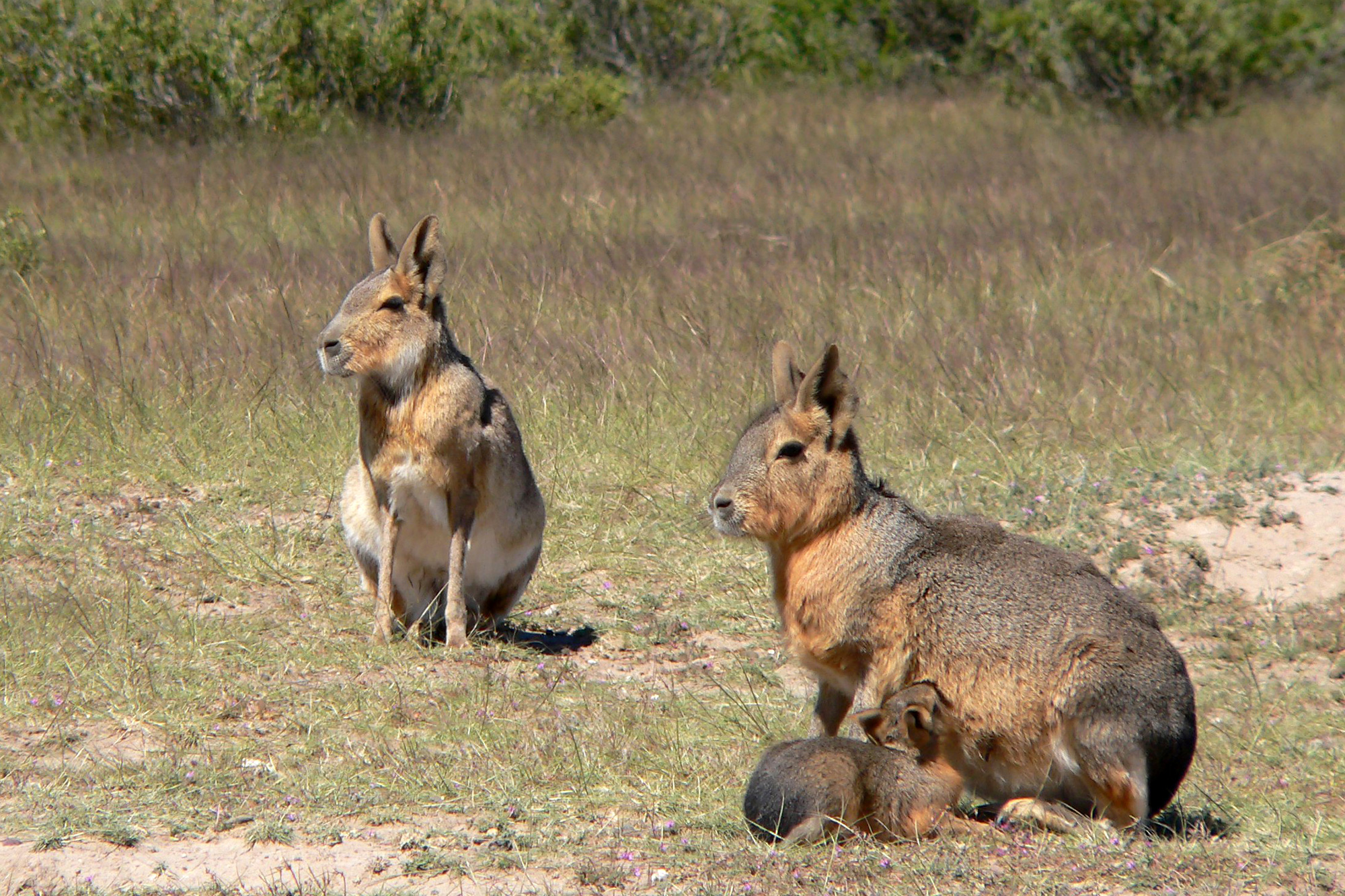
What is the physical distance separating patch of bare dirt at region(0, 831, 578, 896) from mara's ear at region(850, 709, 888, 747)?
0.92 meters

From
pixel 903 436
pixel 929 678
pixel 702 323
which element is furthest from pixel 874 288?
pixel 929 678

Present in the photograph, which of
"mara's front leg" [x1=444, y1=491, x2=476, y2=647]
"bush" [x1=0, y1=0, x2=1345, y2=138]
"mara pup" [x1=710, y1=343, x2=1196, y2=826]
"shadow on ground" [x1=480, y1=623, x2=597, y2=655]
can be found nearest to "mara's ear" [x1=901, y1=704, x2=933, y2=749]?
"mara pup" [x1=710, y1=343, x2=1196, y2=826]

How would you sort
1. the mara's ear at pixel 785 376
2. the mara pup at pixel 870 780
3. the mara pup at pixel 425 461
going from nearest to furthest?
the mara pup at pixel 870 780 → the mara's ear at pixel 785 376 → the mara pup at pixel 425 461

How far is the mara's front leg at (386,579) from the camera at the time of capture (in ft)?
19.8

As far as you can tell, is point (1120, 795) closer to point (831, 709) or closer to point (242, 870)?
point (831, 709)

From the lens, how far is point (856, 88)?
64.8 feet

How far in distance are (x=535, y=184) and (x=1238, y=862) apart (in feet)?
30.7

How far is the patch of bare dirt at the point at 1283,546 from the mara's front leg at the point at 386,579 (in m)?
3.28

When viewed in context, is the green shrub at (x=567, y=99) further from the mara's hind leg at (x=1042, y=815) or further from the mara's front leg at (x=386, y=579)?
the mara's hind leg at (x=1042, y=815)

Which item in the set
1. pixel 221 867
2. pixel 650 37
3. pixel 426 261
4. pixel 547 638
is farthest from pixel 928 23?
pixel 221 867

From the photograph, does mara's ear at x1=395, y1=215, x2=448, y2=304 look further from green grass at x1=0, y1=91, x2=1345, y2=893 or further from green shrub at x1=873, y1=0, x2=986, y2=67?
green shrub at x1=873, y1=0, x2=986, y2=67

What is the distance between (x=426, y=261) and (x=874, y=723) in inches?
108

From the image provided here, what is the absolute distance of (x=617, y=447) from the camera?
7898 mm

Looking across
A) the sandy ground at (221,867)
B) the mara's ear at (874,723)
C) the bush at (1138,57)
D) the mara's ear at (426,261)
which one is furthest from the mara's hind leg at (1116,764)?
the bush at (1138,57)
